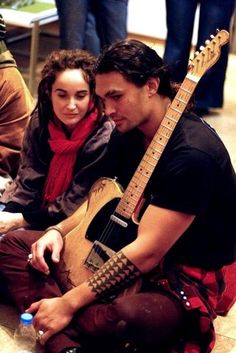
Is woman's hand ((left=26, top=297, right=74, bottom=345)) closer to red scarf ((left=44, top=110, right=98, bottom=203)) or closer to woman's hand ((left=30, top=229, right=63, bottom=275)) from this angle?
woman's hand ((left=30, top=229, right=63, bottom=275))

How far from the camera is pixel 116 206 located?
209cm

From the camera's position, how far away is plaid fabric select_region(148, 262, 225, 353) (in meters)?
2.00

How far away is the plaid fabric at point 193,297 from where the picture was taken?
78.9 inches

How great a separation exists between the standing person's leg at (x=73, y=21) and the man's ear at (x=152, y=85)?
1.73m

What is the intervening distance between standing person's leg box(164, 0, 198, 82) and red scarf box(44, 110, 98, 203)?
143 centimetres

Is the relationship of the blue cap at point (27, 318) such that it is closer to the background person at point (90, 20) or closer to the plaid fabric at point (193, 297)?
the plaid fabric at point (193, 297)

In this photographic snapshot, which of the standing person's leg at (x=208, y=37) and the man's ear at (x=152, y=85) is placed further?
the standing person's leg at (x=208, y=37)

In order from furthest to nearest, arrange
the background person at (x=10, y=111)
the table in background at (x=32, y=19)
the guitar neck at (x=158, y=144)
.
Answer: the table in background at (x=32, y=19) < the background person at (x=10, y=111) < the guitar neck at (x=158, y=144)

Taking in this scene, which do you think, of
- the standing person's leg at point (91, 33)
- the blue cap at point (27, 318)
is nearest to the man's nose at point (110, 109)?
the blue cap at point (27, 318)

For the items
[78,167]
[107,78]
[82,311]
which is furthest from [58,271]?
[107,78]

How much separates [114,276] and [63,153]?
52 cm

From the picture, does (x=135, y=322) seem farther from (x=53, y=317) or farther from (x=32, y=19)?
(x=32, y=19)

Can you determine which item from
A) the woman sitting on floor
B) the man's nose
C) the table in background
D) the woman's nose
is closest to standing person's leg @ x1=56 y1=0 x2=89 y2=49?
the table in background

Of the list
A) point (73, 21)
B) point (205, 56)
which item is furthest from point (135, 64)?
point (73, 21)
